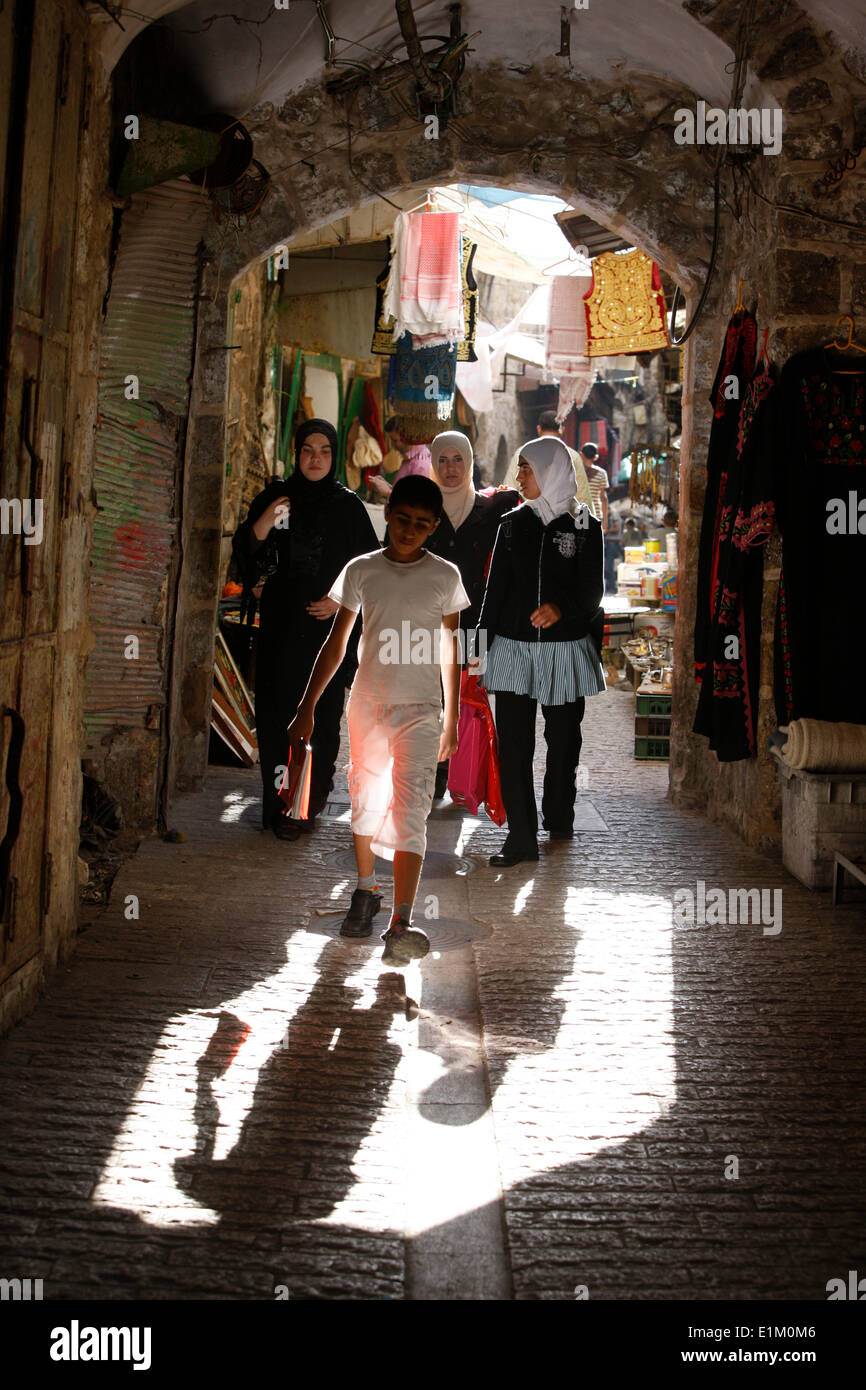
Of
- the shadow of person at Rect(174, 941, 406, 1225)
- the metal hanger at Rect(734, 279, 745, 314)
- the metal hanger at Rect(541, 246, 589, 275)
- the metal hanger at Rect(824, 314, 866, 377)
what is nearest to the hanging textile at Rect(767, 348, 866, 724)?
the metal hanger at Rect(824, 314, 866, 377)

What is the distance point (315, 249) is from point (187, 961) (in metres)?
8.23

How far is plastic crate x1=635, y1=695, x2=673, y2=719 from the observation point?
890 cm

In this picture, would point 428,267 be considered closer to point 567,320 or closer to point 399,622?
point 567,320

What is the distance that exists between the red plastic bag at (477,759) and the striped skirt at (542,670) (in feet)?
0.58

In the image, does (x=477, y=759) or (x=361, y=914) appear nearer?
(x=361, y=914)

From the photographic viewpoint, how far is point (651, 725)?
9.09 metres

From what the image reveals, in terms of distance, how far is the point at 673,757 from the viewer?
761 centimetres

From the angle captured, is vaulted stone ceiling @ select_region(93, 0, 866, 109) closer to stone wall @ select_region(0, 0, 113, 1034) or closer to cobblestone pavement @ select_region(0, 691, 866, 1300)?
stone wall @ select_region(0, 0, 113, 1034)

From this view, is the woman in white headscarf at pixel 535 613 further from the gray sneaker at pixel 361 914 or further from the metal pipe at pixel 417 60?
the metal pipe at pixel 417 60

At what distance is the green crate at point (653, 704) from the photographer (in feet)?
29.2

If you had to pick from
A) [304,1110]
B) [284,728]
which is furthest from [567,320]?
[304,1110]

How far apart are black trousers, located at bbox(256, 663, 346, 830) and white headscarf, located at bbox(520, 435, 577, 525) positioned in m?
1.33

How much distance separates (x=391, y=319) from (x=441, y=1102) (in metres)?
8.83
